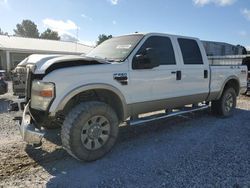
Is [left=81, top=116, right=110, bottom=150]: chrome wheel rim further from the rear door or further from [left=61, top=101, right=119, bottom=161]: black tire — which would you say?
the rear door

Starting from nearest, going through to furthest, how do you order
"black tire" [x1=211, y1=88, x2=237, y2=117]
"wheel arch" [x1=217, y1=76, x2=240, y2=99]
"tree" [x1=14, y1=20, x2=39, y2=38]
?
"wheel arch" [x1=217, y1=76, x2=240, y2=99] → "black tire" [x1=211, y1=88, x2=237, y2=117] → "tree" [x1=14, y1=20, x2=39, y2=38]

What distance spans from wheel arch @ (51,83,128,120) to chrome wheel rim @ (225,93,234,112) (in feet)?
13.1

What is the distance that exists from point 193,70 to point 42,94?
144 inches

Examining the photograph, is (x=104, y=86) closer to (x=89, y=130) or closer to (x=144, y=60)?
(x=89, y=130)

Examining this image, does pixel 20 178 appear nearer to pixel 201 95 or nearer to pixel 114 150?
pixel 114 150

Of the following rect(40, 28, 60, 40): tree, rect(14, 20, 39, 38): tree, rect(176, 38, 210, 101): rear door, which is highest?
rect(14, 20, 39, 38): tree

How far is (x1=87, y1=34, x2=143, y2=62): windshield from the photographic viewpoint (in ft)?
17.1

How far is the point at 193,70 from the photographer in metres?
6.34

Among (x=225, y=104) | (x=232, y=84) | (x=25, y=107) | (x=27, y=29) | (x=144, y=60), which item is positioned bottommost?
(x=225, y=104)

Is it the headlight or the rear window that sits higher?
the rear window

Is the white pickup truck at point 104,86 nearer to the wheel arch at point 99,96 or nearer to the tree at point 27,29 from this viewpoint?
the wheel arch at point 99,96

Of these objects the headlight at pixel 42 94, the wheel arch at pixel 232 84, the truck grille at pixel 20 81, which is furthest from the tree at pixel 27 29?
the headlight at pixel 42 94

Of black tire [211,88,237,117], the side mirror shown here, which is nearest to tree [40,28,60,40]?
black tire [211,88,237,117]

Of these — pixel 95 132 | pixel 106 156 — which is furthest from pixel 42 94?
pixel 106 156
